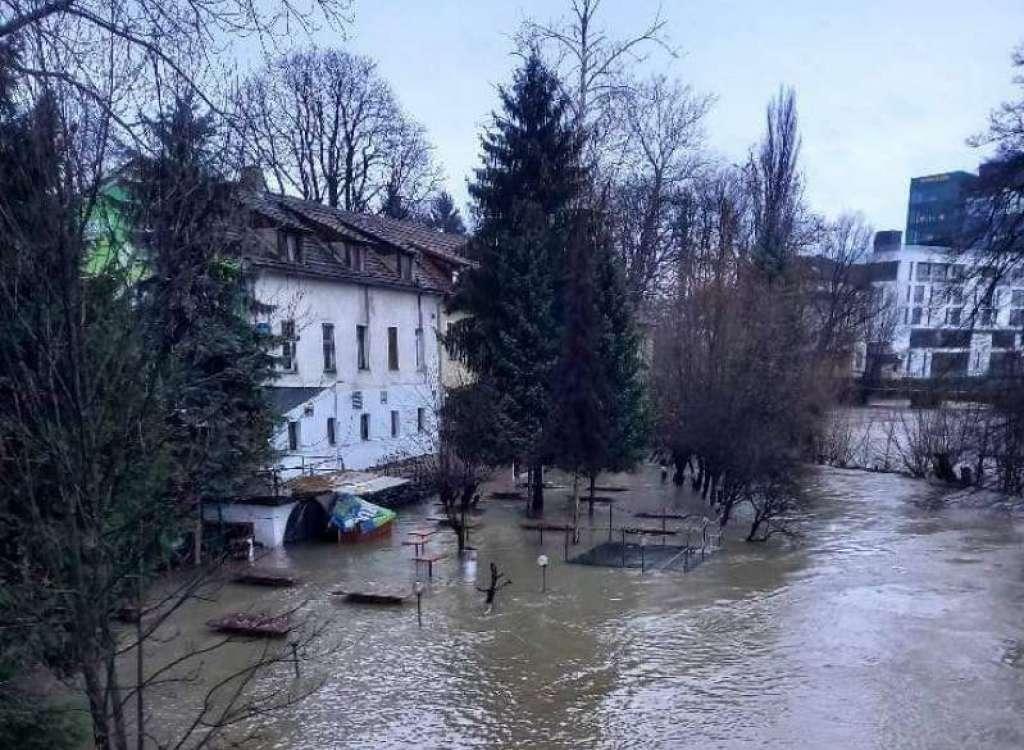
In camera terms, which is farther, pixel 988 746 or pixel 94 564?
pixel 988 746

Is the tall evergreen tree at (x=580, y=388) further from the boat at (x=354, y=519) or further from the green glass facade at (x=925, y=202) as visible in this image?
the green glass facade at (x=925, y=202)

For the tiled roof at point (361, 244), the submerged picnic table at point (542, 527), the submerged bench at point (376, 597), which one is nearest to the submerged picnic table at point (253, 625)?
the submerged bench at point (376, 597)

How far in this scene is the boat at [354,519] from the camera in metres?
21.0

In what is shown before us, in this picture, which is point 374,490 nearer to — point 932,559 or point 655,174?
point 932,559

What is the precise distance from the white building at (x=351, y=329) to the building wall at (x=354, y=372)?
38mm

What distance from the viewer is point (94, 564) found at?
4648 millimetres

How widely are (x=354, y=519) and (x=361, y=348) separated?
28.6 ft

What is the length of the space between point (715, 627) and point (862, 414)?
3993 centimetres

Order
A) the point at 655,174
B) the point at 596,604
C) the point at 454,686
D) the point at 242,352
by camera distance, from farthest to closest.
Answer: the point at 655,174, the point at 242,352, the point at 596,604, the point at 454,686

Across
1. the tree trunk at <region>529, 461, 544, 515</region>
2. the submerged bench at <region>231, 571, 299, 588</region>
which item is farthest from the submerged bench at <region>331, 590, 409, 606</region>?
the tree trunk at <region>529, 461, 544, 515</region>

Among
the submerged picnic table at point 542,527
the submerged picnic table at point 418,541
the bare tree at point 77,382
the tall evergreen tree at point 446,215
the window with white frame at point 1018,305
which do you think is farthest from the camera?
the tall evergreen tree at point 446,215

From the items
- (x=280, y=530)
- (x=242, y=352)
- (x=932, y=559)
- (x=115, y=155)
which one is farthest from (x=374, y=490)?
(x=115, y=155)

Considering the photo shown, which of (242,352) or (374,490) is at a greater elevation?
(242,352)

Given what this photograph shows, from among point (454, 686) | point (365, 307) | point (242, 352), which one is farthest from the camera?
point (365, 307)
